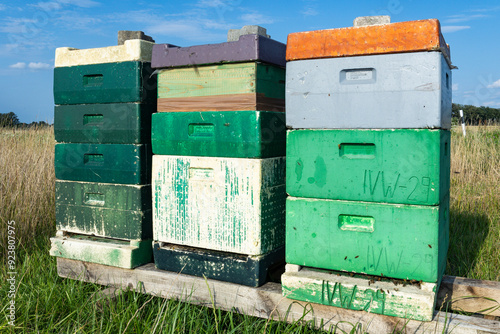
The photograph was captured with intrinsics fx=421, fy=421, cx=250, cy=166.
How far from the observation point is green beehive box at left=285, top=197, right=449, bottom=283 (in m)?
2.01

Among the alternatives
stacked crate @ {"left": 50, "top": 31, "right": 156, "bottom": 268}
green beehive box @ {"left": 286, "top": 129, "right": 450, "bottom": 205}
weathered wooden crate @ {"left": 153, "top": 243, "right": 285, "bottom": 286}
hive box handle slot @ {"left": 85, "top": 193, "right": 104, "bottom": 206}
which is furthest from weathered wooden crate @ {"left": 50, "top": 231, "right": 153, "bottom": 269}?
green beehive box @ {"left": 286, "top": 129, "right": 450, "bottom": 205}

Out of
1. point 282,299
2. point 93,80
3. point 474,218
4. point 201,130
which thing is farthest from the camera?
point 474,218

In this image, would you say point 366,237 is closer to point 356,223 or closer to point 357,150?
point 356,223

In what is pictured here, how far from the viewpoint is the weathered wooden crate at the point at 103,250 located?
9.06 feet

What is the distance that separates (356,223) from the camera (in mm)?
2143

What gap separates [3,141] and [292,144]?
5383mm

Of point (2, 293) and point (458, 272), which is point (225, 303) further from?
point (458, 272)

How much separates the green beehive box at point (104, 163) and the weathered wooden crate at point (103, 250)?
0.43 metres

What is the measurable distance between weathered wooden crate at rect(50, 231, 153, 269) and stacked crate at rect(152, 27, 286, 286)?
0.17 meters

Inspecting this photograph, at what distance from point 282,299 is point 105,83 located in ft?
5.94

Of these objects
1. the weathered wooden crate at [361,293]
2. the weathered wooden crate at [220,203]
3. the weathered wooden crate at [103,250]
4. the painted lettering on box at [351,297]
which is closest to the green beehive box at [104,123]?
the weathered wooden crate at [220,203]

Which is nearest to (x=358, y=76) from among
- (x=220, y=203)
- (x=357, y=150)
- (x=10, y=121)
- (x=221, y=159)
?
(x=357, y=150)

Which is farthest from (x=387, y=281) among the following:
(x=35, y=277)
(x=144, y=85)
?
(x=35, y=277)

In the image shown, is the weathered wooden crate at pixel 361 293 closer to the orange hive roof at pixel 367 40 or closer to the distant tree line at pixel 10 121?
the orange hive roof at pixel 367 40
